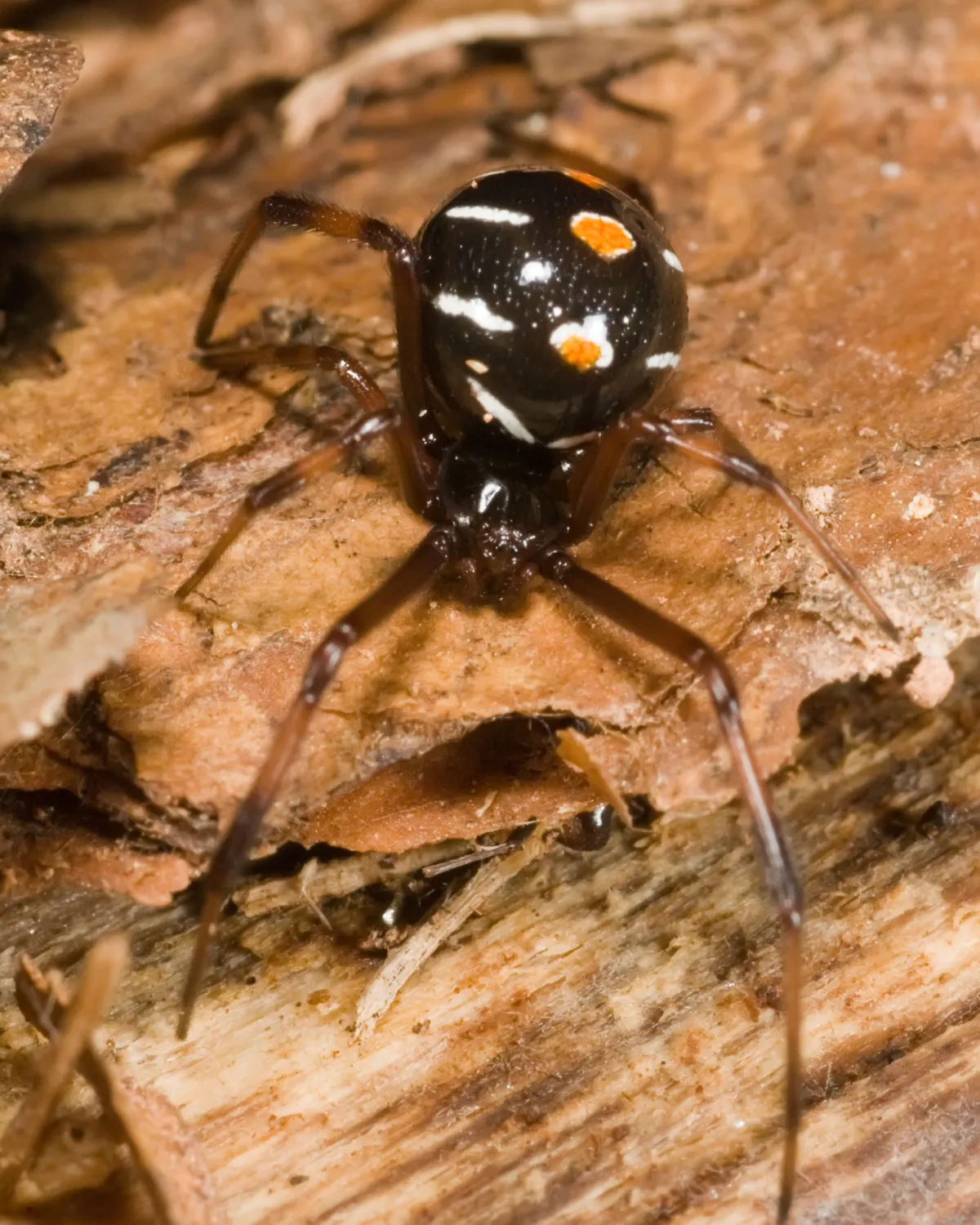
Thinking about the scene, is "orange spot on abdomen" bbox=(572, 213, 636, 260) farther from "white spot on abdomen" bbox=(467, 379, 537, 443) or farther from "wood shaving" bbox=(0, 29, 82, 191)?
"wood shaving" bbox=(0, 29, 82, 191)

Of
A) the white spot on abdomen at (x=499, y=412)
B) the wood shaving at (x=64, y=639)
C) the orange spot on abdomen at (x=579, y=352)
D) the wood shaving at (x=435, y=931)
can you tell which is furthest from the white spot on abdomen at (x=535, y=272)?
the wood shaving at (x=435, y=931)

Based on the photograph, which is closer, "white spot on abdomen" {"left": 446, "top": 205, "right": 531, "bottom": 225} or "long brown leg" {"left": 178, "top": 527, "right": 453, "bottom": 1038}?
"long brown leg" {"left": 178, "top": 527, "right": 453, "bottom": 1038}

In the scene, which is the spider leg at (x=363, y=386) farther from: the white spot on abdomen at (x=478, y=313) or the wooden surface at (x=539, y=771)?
the white spot on abdomen at (x=478, y=313)

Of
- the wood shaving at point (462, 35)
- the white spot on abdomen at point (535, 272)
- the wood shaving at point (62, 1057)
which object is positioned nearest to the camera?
the wood shaving at point (62, 1057)

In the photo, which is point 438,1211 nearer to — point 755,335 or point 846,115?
point 755,335

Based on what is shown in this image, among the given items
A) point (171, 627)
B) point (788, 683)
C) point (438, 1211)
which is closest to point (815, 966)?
point (788, 683)

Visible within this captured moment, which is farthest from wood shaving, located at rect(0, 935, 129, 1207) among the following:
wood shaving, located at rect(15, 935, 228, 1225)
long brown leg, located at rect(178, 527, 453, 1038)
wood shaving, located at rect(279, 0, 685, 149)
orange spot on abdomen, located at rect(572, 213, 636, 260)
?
wood shaving, located at rect(279, 0, 685, 149)
